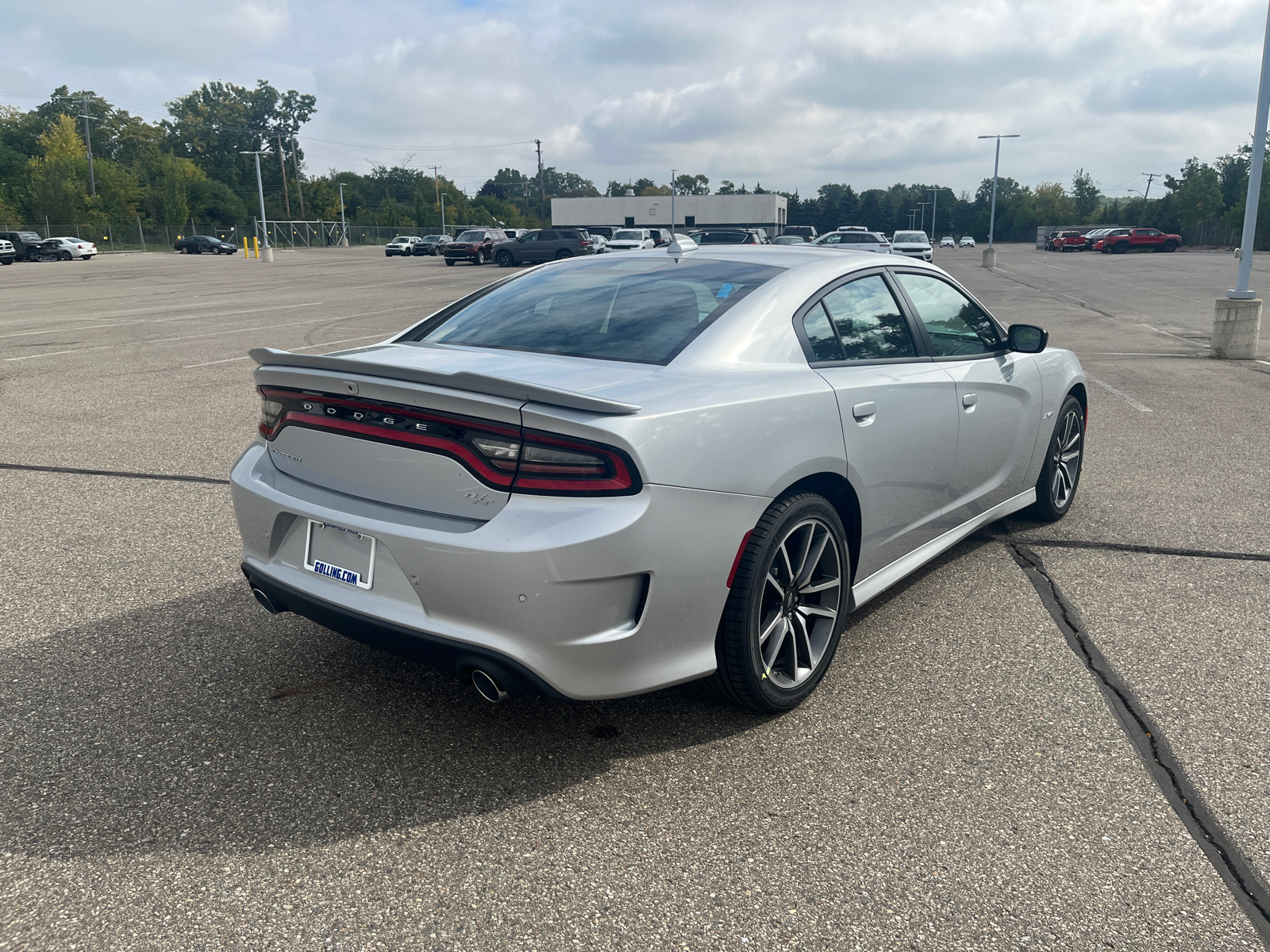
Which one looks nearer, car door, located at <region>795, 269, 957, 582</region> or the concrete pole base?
car door, located at <region>795, 269, 957, 582</region>

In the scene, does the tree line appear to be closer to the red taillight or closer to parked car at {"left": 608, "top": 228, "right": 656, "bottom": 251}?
parked car at {"left": 608, "top": 228, "right": 656, "bottom": 251}

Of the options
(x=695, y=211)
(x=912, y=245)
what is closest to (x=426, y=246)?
(x=695, y=211)

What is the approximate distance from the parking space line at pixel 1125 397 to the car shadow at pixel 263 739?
294 inches

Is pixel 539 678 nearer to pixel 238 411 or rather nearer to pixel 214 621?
pixel 214 621

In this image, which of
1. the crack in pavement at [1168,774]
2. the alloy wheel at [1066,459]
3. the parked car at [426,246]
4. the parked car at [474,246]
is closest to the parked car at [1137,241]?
the parked car at [474,246]

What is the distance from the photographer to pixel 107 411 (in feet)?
28.7

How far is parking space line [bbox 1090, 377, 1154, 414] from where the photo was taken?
30.5ft

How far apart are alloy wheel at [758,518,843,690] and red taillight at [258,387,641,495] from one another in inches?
28.5

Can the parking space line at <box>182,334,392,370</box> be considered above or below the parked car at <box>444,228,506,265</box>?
below

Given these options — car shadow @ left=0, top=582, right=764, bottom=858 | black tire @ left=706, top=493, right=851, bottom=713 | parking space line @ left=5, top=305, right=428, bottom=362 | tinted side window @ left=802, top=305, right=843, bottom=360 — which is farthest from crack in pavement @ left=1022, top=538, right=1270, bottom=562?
parking space line @ left=5, top=305, right=428, bottom=362

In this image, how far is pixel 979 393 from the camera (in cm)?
438

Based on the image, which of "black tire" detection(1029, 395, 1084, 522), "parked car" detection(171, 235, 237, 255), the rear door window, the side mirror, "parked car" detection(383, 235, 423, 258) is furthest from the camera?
"parked car" detection(171, 235, 237, 255)

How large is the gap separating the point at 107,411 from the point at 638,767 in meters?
7.51

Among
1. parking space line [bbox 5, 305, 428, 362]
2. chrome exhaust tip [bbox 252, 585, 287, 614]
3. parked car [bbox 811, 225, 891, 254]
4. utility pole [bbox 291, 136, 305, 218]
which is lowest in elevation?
parking space line [bbox 5, 305, 428, 362]
